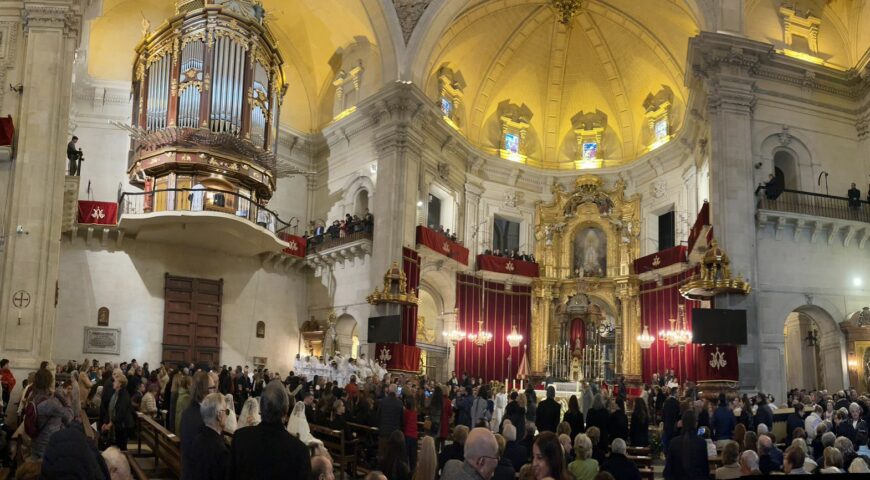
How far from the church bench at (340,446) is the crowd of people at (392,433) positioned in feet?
0.62

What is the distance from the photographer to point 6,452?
10.1 metres

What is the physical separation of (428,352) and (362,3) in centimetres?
1183

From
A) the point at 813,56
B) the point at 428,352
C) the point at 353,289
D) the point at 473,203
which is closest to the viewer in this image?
the point at 813,56

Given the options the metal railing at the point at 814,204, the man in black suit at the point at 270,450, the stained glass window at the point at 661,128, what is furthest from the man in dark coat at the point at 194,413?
the stained glass window at the point at 661,128

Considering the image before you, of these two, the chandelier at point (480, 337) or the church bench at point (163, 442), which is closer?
the church bench at point (163, 442)

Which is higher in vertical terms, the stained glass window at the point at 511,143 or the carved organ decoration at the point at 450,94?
the carved organ decoration at the point at 450,94

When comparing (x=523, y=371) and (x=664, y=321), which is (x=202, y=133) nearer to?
(x=523, y=371)

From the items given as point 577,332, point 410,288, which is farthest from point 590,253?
point 410,288

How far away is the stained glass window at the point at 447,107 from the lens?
93.5 ft

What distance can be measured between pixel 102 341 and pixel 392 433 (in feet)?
56.4

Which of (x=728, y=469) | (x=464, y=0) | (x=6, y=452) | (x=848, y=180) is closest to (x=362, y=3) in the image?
(x=464, y=0)

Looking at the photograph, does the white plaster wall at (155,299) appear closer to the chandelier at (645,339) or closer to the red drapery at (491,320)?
the red drapery at (491,320)

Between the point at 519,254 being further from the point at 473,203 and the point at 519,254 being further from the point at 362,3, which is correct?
the point at 362,3

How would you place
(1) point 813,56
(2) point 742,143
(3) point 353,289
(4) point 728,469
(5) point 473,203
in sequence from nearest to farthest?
(4) point 728,469 < (2) point 742,143 < (1) point 813,56 < (3) point 353,289 < (5) point 473,203
